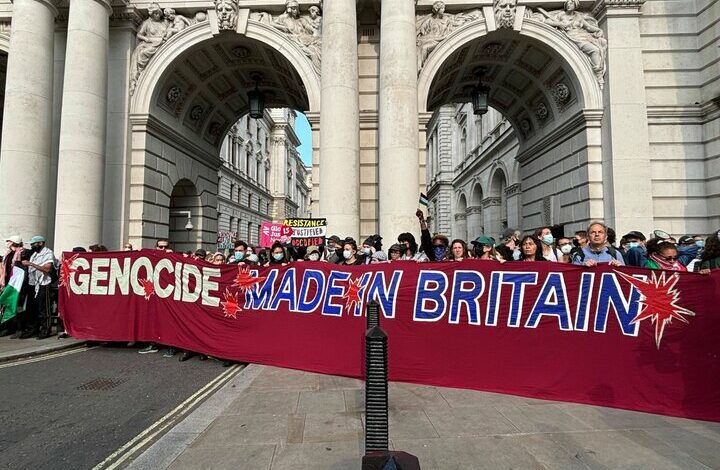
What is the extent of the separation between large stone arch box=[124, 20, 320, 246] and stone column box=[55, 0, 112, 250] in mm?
1218

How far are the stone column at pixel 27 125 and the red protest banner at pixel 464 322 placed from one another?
574cm

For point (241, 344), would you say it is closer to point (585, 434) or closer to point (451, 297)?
point (451, 297)

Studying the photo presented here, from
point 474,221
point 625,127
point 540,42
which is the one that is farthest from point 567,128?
point 474,221

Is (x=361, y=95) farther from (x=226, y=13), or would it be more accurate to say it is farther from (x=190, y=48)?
(x=190, y=48)

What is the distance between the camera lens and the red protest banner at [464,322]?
4.68 m

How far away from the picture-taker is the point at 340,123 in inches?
453

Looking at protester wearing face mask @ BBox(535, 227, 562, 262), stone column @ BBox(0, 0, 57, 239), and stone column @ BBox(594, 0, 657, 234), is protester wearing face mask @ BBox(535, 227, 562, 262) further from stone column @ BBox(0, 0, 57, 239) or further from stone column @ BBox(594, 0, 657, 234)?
stone column @ BBox(0, 0, 57, 239)

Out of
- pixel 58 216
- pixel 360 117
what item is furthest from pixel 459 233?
pixel 58 216

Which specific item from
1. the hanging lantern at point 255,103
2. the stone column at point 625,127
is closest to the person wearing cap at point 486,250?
the stone column at point 625,127

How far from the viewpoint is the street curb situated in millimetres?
7204

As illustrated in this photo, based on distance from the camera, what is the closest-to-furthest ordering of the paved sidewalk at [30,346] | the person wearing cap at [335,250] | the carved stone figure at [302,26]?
the paved sidewalk at [30,346], the person wearing cap at [335,250], the carved stone figure at [302,26]

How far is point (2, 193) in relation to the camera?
Answer: 11422 millimetres

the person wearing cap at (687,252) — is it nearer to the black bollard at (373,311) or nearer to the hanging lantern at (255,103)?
the black bollard at (373,311)

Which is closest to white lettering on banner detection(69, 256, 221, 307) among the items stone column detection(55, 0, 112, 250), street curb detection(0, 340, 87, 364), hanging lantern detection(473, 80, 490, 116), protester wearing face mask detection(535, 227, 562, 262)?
street curb detection(0, 340, 87, 364)
